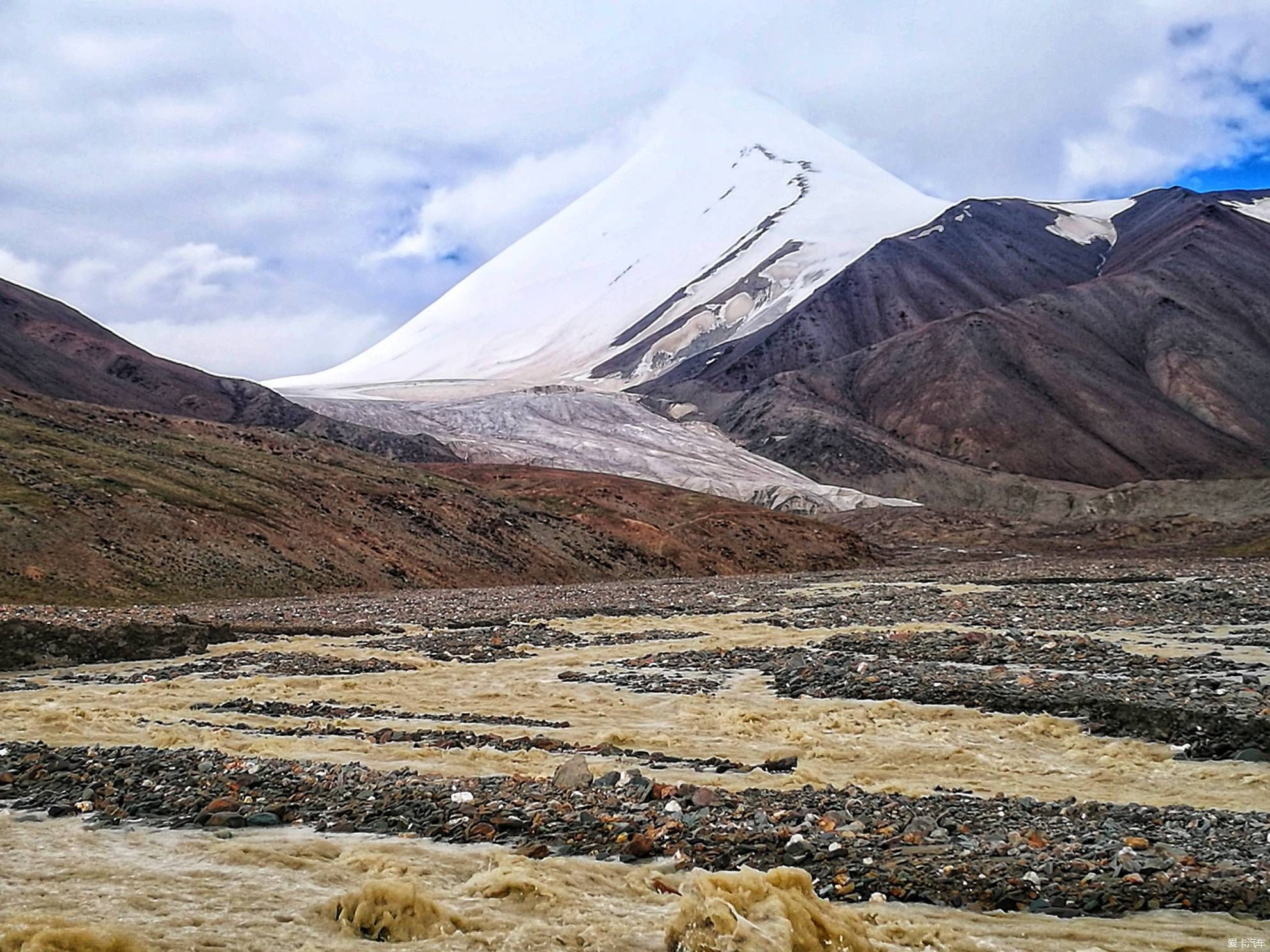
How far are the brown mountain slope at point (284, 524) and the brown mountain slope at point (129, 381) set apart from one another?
38899mm

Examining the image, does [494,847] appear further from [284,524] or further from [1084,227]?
[1084,227]

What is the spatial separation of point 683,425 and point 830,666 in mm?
112478

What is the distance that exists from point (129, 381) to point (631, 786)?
107703 mm

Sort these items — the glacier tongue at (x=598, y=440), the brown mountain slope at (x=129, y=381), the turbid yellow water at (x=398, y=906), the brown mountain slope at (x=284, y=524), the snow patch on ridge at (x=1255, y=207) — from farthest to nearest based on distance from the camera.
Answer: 1. the snow patch on ridge at (x=1255, y=207)
2. the glacier tongue at (x=598, y=440)
3. the brown mountain slope at (x=129, y=381)
4. the brown mountain slope at (x=284, y=524)
5. the turbid yellow water at (x=398, y=906)

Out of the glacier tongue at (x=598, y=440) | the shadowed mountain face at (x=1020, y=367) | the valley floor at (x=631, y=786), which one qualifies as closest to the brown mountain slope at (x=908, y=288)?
the shadowed mountain face at (x=1020, y=367)

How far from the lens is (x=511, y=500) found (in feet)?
192

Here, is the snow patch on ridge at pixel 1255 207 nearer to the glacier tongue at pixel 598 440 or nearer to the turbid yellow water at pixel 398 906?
the glacier tongue at pixel 598 440

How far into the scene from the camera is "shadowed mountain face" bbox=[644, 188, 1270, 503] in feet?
398

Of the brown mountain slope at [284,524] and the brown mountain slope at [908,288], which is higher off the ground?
the brown mountain slope at [908,288]

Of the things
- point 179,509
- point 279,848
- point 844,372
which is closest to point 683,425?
point 844,372

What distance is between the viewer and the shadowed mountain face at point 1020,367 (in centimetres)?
12144

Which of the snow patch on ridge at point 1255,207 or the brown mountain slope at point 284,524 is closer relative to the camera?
the brown mountain slope at point 284,524

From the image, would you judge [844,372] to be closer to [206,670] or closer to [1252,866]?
[206,670]

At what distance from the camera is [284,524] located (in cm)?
4297
